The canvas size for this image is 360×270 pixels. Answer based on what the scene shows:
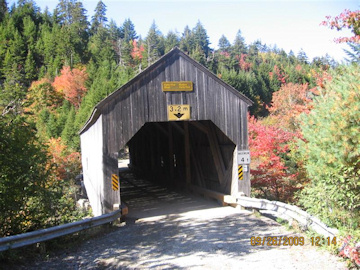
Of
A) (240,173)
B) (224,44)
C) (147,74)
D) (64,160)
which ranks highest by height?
(224,44)

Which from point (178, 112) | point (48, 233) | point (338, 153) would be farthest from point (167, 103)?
point (338, 153)

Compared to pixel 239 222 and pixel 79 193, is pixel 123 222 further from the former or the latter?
pixel 79 193

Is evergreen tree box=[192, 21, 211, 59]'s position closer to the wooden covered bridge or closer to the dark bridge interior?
the dark bridge interior

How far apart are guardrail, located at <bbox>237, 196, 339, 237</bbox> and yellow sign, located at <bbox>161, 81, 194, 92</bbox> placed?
3.84 m

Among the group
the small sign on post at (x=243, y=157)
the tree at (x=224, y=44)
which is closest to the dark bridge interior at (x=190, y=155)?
the small sign on post at (x=243, y=157)

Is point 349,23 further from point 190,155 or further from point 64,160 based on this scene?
point 64,160

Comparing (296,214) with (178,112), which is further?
(178,112)

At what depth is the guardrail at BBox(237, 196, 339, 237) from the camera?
6.08m

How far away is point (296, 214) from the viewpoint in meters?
7.26

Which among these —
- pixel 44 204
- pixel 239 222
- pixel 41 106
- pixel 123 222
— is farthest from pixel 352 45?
pixel 41 106

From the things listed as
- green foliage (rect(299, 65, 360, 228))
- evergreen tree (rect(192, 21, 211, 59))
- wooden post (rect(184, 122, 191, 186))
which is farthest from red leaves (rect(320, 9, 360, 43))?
evergreen tree (rect(192, 21, 211, 59))
